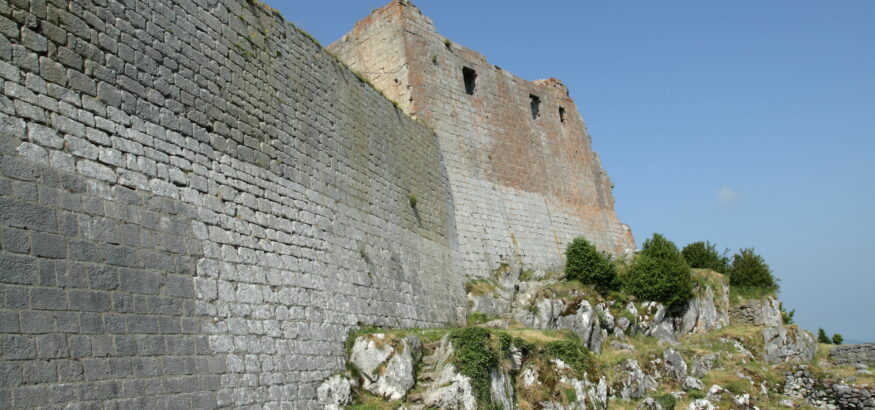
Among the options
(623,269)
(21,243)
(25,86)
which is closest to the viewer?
(21,243)

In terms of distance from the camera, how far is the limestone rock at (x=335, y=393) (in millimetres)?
10508

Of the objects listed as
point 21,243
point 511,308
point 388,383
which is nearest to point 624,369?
point 511,308

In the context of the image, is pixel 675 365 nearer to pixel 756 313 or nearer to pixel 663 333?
pixel 663 333

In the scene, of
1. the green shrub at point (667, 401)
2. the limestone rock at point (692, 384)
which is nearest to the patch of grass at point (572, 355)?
the green shrub at point (667, 401)

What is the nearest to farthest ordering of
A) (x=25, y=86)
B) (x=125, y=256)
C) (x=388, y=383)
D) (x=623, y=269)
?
(x=25, y=86)
(x=125, y=256)
(x=388, y=383)
(x=623, y=269)

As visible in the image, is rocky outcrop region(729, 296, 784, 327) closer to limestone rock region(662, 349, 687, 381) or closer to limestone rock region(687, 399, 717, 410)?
limestone rock region(662, 349, 687, 381)

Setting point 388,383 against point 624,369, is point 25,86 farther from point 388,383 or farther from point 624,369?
point 624,369

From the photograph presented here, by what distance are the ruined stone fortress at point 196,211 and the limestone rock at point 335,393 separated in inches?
6.6

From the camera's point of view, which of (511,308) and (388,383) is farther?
(511,308)

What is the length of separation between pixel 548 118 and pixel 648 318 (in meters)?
7.90

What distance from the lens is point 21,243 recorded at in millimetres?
6906

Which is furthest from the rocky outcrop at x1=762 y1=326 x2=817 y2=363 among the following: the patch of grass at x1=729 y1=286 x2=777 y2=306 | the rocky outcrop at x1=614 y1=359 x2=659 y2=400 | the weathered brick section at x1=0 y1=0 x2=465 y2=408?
the weathered brick section at x1=0 y1=0 x2=465 y2=408

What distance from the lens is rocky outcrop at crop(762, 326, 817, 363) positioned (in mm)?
20344

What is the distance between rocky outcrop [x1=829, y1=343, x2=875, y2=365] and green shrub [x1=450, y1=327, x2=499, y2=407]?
46.7ft
